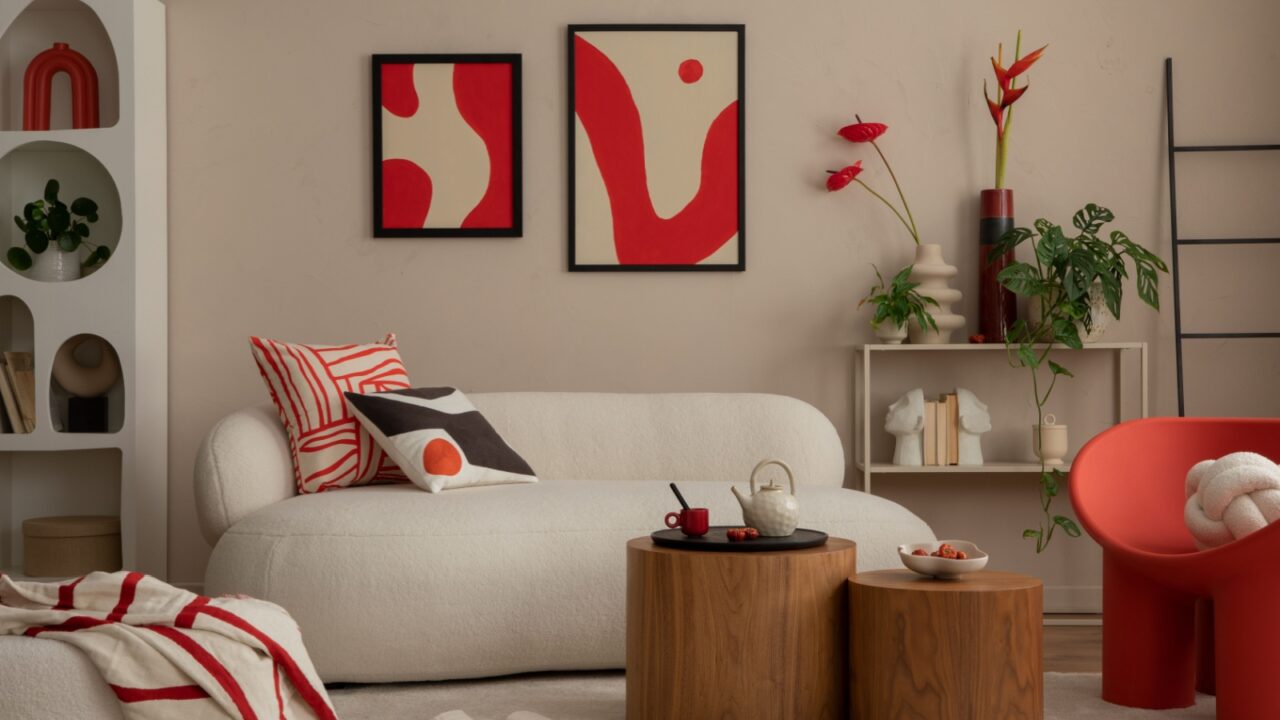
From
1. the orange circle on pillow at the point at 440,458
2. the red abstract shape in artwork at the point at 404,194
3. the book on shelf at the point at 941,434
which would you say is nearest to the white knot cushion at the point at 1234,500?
the book on shelf at the point at 941,434

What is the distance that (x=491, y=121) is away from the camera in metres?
3.98

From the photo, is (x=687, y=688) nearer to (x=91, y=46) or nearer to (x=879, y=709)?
(x=879, y=709)

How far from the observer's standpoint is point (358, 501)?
2.90 meters

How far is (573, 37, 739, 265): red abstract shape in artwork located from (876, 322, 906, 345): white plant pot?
0.62 m

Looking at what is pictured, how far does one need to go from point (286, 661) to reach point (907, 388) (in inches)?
101

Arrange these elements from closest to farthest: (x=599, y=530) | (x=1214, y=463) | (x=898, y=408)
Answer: (x=1214, y=463), (x=599, y=530), (x=898, y=408)

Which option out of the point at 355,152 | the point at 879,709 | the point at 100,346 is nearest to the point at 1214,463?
the point at 879,709

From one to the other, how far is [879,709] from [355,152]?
266 cm

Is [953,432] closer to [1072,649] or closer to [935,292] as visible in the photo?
[935,292]

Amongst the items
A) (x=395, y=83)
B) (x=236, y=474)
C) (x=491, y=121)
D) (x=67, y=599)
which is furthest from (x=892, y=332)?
(x=67, y=599)

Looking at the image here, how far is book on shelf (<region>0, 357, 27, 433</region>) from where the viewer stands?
371 centimetres

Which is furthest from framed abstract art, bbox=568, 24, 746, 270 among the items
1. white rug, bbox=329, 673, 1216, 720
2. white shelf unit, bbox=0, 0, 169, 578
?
white rug, bbox=329, 673, 1216, 720

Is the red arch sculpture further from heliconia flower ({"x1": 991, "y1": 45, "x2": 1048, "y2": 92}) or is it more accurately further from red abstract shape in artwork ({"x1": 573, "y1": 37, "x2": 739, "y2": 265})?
heliconia flower ({"x1": 991, "y1": 45, "x2": 1048, "y2": 92})

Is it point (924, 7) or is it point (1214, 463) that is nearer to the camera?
point (1214, 463)
